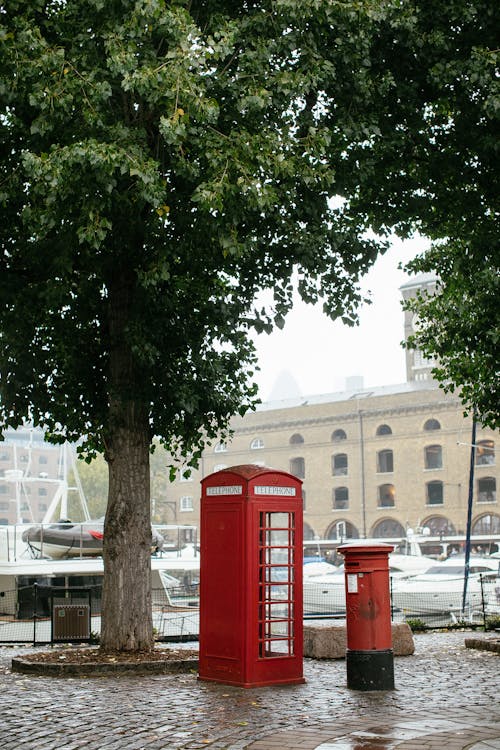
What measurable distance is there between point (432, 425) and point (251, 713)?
209 feet

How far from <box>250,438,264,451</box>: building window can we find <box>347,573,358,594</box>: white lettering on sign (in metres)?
71.6

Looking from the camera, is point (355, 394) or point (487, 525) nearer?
point (487, 525)

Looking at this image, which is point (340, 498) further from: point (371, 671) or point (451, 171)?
point (371, 671)

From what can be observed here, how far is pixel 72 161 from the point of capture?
35.9 ft

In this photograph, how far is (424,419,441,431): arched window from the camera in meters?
71.4

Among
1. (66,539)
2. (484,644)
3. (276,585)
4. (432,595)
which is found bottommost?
(432,595)

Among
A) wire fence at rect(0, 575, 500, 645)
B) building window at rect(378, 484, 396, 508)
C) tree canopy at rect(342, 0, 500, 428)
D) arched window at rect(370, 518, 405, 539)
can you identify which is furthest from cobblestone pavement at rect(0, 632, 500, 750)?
building window at rect(378, 484, 396, 508)

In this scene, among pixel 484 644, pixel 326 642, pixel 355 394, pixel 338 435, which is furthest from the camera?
pixel 355 394

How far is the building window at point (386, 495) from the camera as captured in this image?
7288 centimetres

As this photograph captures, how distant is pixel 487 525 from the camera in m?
67.6

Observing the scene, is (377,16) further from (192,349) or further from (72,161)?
(192,349)

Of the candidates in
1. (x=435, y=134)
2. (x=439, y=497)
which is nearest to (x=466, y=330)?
(x=435, y=134)

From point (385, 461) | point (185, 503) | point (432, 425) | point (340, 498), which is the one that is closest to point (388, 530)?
point (340, 498)

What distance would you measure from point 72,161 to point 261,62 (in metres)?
2.83
